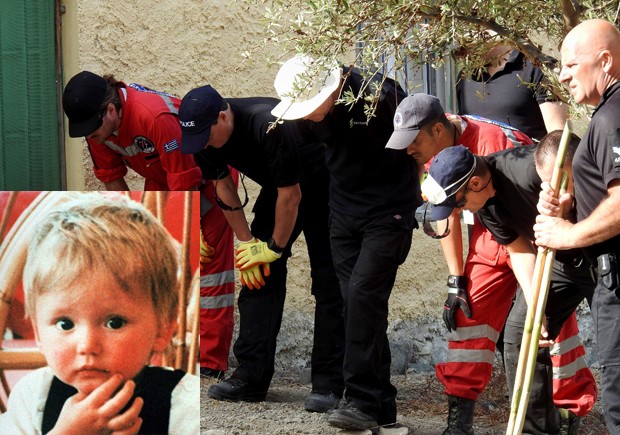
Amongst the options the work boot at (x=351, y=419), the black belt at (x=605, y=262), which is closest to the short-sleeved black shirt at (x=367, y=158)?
the work boot at (x=351, y=419)

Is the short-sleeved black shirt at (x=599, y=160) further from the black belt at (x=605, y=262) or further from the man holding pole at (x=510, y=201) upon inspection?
the man holding pole at (x=510, y=201)

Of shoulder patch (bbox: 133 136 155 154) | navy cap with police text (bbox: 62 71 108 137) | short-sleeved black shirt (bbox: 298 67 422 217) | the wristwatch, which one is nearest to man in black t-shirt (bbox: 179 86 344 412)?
the wristwatch

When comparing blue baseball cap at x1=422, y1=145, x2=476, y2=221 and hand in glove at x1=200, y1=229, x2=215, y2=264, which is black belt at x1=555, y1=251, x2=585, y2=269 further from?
hand in glove at x1=200, y1=229, x2=215, y2=264

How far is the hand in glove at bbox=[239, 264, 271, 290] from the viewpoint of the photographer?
5949 mm

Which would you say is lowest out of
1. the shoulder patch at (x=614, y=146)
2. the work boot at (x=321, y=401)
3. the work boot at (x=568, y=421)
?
the work boot at (x=568, y=421)

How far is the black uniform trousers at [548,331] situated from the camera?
523 centimetres

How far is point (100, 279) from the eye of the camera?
4.48 metres

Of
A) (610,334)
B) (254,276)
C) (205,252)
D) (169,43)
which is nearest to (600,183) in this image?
(610,334)

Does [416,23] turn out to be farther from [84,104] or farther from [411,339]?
[411,339]

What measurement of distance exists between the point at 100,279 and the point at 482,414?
2.51 metres

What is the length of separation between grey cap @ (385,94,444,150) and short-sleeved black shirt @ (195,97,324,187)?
664mm

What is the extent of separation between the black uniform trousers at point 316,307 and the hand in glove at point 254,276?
7cm

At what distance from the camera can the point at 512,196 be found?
494cm

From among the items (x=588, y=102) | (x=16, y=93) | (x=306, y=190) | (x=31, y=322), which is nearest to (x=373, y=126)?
(x=306, y=190)
